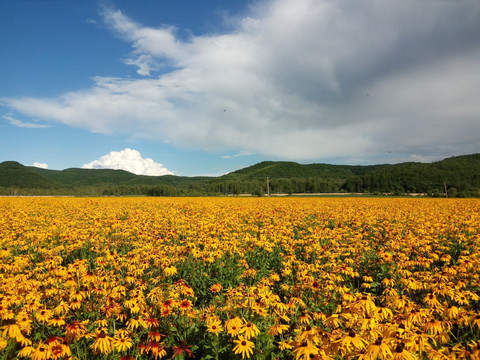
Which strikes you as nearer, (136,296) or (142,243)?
(136,296)

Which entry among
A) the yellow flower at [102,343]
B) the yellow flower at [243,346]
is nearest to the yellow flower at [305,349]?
the yellow flower at [243,346]

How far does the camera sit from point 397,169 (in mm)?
94375

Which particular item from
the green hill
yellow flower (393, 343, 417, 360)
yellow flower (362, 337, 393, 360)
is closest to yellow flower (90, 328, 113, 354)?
yellow flower (362, 337, 393, 360)

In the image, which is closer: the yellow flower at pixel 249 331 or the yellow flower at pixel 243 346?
the yellow flower at pixel 243 346

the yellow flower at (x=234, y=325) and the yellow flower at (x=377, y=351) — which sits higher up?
the yellow flower at (x=377, y=351)

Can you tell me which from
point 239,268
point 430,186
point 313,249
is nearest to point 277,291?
point 239,268

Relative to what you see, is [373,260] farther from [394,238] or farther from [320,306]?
[320,306]

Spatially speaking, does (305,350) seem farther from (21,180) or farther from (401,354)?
(21,180)

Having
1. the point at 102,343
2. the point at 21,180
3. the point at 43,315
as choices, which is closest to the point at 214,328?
the point at 102,343

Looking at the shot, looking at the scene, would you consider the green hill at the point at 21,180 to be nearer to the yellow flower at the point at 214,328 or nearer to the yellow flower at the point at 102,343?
the yellow flower at the point at 102,343

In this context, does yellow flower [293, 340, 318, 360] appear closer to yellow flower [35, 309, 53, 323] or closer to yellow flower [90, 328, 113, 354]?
yellow flower [90, 328, 113, 354]

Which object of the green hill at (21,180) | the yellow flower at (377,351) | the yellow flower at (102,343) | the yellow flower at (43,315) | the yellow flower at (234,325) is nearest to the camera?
the yellow flower at (377,351)

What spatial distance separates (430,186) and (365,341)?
88.1 meters

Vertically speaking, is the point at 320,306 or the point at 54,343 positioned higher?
the point at 54,343
